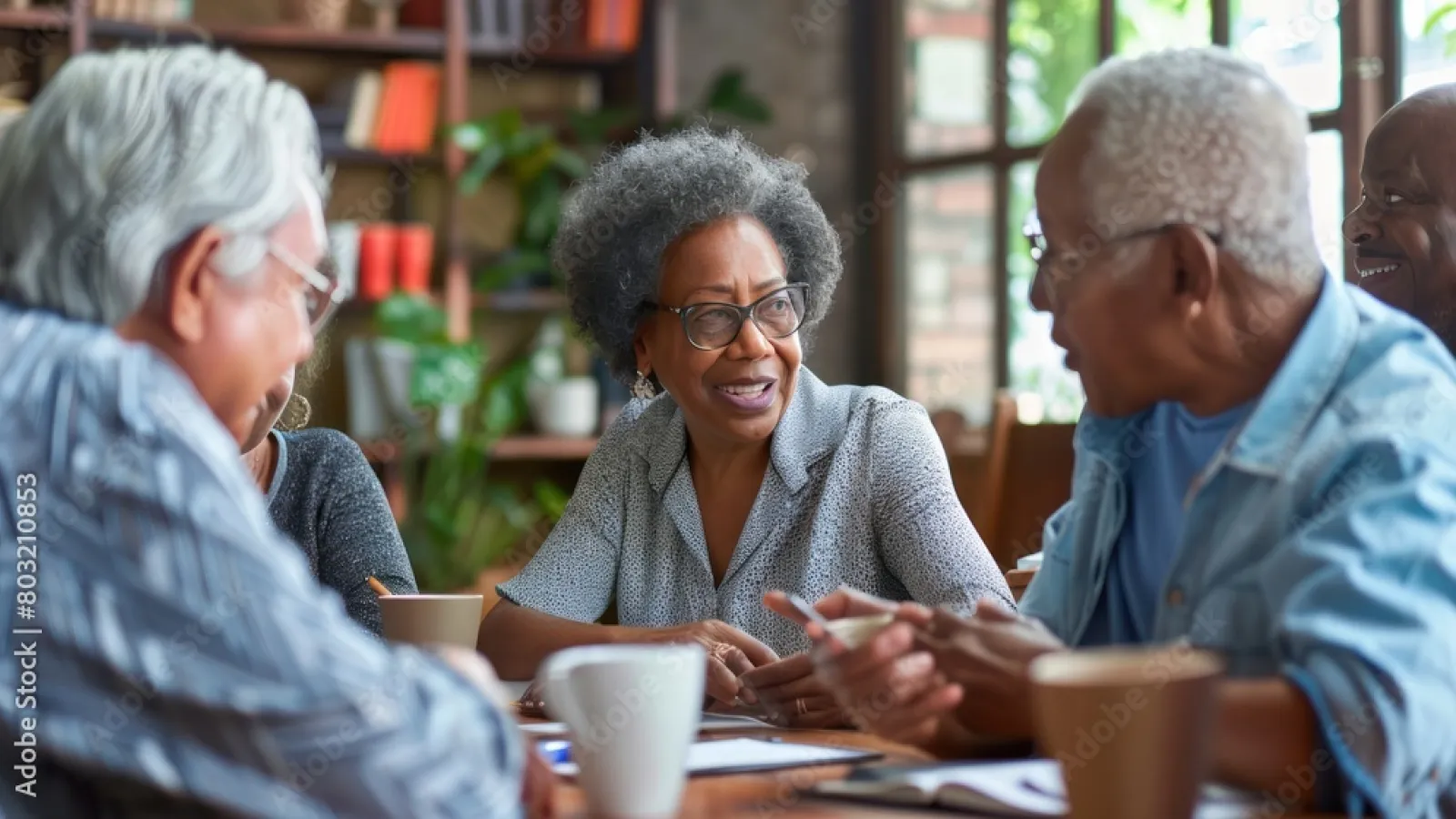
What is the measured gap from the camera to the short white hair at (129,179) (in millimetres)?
953

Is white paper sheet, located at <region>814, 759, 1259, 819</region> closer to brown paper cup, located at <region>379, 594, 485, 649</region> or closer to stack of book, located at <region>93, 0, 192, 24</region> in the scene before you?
brown paper cup, located at <region>379, 594, 485, 649</region>

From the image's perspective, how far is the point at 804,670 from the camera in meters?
1.53

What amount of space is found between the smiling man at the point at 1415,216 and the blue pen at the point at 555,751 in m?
1.08

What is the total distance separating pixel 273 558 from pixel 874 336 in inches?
178

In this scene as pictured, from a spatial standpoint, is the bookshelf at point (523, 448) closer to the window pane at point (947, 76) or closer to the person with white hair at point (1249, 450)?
the window pane at point (947, 76)

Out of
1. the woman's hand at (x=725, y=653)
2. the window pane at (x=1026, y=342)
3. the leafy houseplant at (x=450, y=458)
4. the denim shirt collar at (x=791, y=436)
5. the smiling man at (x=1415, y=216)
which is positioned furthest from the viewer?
the leafy houseplant at (x=450, y=458)

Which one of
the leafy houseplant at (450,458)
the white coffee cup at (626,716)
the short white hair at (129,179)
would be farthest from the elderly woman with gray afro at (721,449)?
the leafy houseplant at (450,458)

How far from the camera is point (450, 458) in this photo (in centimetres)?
483

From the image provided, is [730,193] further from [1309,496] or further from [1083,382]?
[1309,496]

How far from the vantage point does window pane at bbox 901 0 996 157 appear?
485cm

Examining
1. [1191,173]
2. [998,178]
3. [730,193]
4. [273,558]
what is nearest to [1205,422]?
[1191,173]

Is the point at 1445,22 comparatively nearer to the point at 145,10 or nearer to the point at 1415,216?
the point at 1415,216

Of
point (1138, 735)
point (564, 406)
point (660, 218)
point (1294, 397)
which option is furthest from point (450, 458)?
point (1138, 735)

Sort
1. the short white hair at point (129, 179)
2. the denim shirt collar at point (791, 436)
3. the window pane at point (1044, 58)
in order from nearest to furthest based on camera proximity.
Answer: the short white hair at point (129, 179), the denim shirt collar at point (791, 436), the window pane at point (1044, 58)
